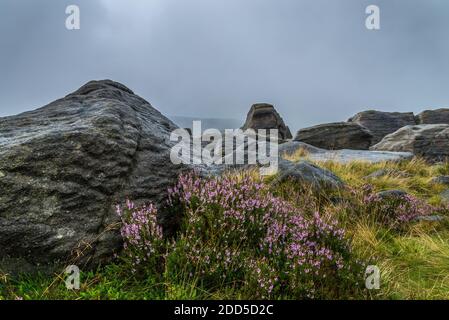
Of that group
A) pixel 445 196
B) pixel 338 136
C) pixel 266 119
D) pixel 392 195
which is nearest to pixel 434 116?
pixel 266 119

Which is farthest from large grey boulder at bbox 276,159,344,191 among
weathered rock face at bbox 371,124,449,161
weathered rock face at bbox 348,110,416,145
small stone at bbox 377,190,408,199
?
weathered rock face at bbox 348,110,416,145

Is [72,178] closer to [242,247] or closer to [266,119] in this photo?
[242,247]

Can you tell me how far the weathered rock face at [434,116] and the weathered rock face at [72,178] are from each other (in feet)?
135

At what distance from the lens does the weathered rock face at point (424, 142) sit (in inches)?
765

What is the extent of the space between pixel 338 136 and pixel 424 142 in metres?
6.46

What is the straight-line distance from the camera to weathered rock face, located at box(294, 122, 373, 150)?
25562mm

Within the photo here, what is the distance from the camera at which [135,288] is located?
3418 mm

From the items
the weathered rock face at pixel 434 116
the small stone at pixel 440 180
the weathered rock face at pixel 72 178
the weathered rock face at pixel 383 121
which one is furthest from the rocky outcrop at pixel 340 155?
the weathered rock face at pixel 434 116

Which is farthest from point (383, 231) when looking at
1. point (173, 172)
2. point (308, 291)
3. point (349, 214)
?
point (173, 172)

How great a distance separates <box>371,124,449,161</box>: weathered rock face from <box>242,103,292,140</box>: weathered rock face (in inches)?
865
